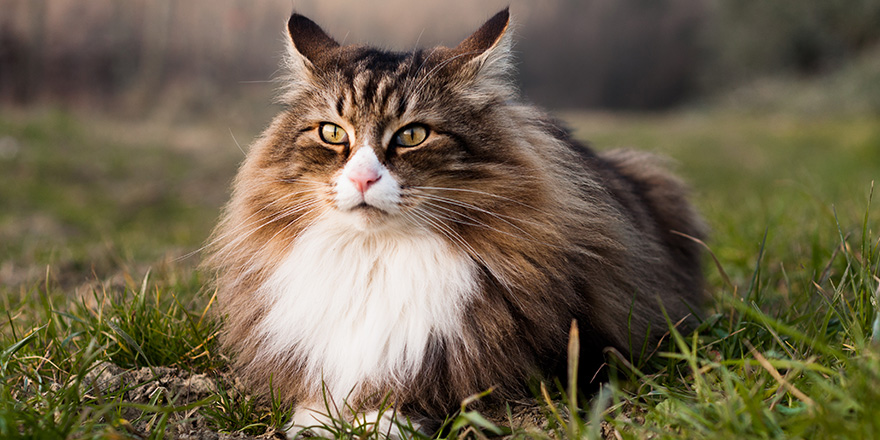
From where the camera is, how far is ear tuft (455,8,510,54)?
7.93 ft

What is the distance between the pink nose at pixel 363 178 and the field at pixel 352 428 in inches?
31.3

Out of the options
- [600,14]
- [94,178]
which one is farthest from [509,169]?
[600,14]

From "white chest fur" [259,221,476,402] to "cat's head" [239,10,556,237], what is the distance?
4.8 inches

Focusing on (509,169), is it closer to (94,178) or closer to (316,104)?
(316,104)

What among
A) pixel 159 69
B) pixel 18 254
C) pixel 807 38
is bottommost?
pixel 18 254

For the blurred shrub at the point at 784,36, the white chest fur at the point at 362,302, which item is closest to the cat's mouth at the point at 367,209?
the white chest fur at the point at 362,302

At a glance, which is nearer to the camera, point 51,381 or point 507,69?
point 51,381

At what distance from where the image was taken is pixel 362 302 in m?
2.28

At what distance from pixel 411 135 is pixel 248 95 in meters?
13.6

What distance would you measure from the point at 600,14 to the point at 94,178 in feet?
63.2

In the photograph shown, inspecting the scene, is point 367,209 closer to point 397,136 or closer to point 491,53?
point 397,136

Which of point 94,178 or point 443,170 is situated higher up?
point 443,170

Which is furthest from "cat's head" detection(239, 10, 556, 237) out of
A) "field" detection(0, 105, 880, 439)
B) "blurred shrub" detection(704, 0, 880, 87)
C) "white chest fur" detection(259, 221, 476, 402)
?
"blurred shrub" detection(704, 0, 880, 87)

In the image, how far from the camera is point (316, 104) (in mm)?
2426
